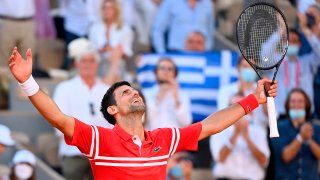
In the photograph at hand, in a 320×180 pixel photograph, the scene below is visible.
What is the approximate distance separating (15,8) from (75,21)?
752mm

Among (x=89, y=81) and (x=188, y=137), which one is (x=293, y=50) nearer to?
(x=89, y=81)

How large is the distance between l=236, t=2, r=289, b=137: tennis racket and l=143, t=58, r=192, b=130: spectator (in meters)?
3.65

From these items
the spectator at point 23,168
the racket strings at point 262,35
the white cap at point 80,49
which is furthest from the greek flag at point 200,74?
the racket strings at point 262,35

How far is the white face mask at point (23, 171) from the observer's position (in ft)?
36.0

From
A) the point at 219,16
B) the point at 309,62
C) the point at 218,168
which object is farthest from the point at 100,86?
the point at 219,16

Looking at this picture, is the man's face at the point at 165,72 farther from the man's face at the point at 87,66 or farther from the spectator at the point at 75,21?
the spectator at the point at 75,21

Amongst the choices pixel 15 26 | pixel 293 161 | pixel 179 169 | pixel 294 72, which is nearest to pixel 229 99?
pixel 293 161

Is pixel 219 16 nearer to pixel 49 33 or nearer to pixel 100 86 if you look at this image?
pixel 49 33

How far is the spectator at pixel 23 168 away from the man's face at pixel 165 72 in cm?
185

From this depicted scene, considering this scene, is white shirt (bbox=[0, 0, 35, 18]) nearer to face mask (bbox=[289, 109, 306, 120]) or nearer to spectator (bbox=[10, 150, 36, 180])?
spectator (bbox=[10, 150, 36, 180])

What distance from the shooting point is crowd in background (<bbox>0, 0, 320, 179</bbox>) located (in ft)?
38.9

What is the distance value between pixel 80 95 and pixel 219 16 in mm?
3847

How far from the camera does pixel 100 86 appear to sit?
12141 millimetres

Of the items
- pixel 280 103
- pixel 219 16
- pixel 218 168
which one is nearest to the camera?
pixel 218 168
